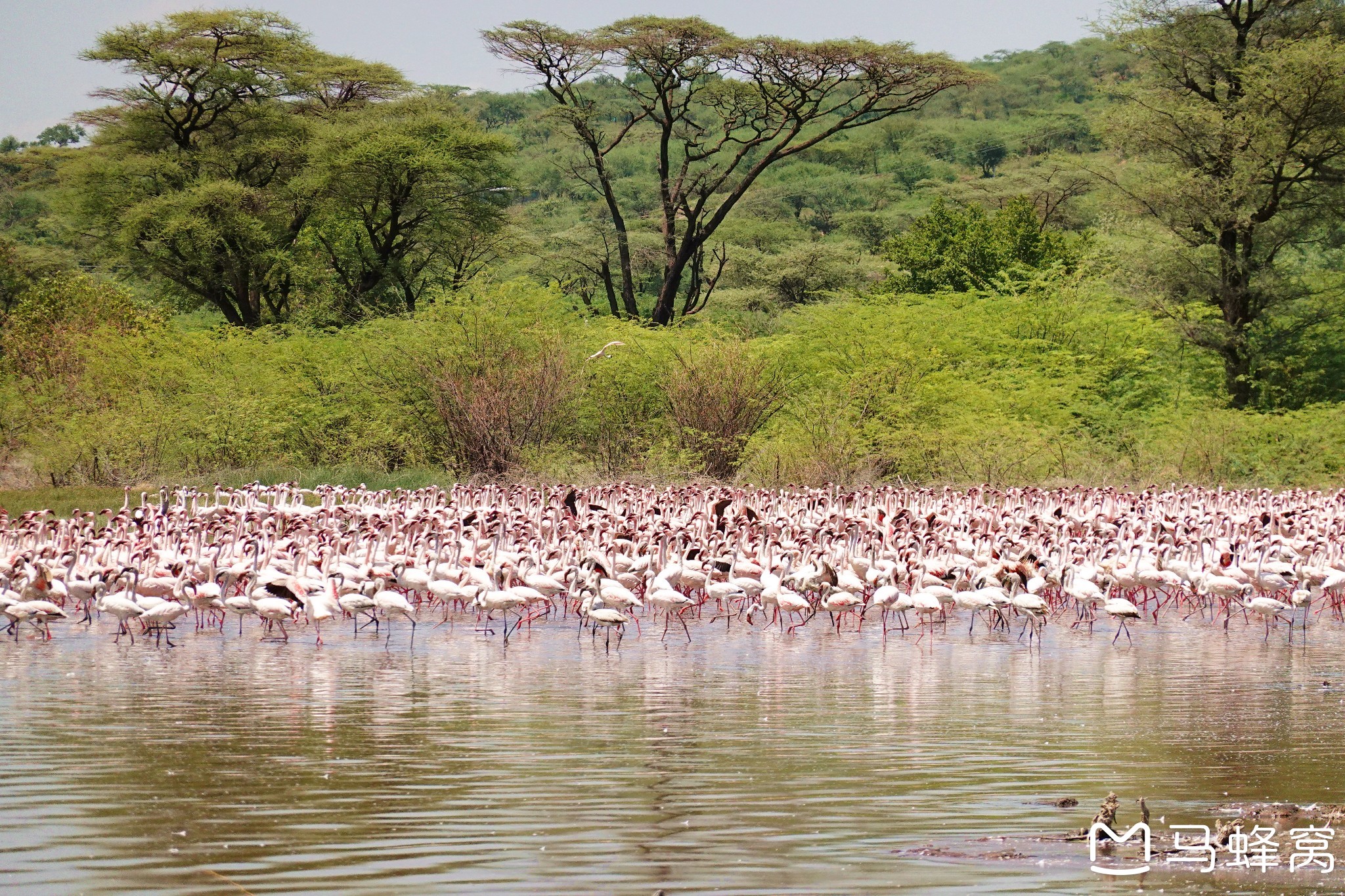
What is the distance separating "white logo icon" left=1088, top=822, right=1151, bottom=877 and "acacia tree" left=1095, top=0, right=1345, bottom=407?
2984cm

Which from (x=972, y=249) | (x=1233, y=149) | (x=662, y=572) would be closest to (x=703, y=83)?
(x=972, y=249)

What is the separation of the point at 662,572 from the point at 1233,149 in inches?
907

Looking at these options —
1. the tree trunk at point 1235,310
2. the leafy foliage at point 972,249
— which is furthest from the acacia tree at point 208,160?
the tree trunk at point 1235,310

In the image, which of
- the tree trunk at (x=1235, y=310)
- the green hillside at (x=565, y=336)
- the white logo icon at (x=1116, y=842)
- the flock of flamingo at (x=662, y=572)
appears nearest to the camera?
the white logo icon at (x=1116, y=842)

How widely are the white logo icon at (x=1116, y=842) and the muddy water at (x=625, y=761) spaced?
0.09 m

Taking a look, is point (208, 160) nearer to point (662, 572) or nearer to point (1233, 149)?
point (1233, 149)

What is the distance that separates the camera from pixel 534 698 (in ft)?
38.6

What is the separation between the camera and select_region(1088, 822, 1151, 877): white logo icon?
6.79 meters

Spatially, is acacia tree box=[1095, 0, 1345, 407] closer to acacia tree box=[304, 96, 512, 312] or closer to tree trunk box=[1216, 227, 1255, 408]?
tree trunk box=[1216, 227, 1255, 408]

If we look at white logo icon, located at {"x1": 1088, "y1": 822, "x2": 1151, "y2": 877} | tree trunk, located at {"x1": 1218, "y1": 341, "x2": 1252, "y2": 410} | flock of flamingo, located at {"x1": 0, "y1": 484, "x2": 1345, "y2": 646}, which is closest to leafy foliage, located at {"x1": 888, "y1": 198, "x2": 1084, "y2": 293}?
tree trunk, located at {"x1": 1218, "y1": 341, "x2": 1252, "y2": 410}

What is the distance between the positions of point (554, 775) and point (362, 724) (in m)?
2.25

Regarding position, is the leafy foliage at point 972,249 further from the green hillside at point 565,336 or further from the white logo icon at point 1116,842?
the white logo icon at point 1116,842

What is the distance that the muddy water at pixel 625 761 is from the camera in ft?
22.5

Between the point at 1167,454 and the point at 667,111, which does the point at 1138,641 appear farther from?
the point at 667,111
